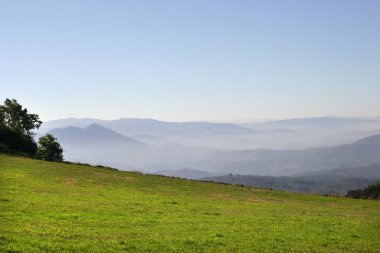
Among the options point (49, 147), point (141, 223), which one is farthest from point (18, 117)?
point (141, 223)

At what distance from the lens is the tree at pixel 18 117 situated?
11939cm

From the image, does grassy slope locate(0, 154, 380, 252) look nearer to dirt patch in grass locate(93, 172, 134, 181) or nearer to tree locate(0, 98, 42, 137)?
dirt patch in grass locate(93, 172, 134, 181)

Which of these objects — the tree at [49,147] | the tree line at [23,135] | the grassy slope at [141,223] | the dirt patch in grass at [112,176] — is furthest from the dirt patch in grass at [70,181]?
the tree at [49,147]

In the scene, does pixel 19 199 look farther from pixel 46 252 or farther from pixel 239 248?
pixel 239 248

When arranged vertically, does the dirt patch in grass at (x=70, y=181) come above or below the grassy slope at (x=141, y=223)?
above

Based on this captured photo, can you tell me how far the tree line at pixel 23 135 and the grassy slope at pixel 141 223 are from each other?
1370 inches

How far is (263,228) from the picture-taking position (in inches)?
1267

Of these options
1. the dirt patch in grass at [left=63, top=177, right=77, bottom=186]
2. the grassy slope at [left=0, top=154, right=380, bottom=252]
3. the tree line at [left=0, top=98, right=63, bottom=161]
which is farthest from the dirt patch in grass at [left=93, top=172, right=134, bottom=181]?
the tree line at [left=0, top=98, right=63, bottom=161]

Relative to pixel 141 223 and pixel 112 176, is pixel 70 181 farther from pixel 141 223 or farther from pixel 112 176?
pixel 141 223

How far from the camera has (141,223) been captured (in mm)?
29922

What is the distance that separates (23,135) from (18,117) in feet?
92.8

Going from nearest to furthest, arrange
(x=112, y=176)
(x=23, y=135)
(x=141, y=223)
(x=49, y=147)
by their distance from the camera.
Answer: (x=141, y=223)
(x=112, y=176)
(x=23, y=135)
(x=49, y=147)

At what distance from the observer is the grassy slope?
2288 centimetres

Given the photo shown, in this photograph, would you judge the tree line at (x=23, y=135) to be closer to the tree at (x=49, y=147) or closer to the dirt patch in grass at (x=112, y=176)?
the tree at (x=49, y=147)
